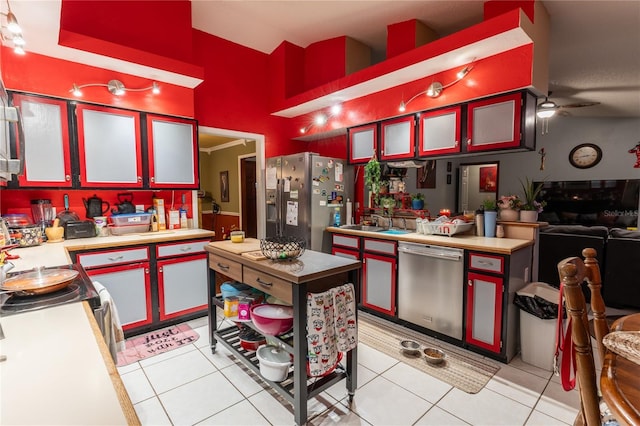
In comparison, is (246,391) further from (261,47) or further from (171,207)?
(261,47)

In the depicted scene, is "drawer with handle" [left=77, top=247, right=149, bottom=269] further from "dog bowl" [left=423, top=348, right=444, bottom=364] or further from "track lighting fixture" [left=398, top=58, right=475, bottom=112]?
"track lighting fixture" [left=398, top=58, right=475, bottom=112]

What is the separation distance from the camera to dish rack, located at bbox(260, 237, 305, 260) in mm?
1957

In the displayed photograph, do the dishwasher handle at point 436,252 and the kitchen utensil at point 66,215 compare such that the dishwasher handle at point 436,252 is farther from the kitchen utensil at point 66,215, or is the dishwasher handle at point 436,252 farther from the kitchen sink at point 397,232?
the kitchen utensil at point 66,215

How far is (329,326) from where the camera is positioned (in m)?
1.80

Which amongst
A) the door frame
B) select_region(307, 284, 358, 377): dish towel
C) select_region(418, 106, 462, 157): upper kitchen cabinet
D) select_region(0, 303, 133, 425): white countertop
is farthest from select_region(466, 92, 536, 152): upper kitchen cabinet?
select_region(0, 303, 133, 425): white countertop

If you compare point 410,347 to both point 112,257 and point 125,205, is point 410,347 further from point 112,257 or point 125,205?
point 125,205

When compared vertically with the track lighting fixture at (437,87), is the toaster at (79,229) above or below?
below

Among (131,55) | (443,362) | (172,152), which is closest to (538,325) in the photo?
(443,362)

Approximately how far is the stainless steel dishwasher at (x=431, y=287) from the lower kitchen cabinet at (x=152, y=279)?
2.13 meters

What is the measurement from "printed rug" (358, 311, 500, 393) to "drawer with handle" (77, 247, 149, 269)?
7.34 ft

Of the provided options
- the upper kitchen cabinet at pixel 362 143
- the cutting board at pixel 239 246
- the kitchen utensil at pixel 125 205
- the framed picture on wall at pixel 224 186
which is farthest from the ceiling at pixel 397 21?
the framed picture on wall at pixel 224 186

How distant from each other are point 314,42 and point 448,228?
10.4ft

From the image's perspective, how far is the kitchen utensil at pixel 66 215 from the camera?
2.92 m

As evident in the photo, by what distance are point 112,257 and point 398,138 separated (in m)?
3.12
